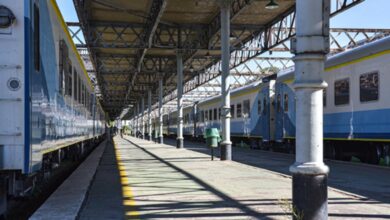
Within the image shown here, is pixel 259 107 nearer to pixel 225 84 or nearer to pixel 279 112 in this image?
pixel 279 112

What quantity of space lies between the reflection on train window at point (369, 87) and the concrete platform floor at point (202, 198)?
12.6 ft

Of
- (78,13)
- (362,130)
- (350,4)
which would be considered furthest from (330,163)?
(78,13)

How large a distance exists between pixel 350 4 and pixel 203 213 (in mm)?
13576

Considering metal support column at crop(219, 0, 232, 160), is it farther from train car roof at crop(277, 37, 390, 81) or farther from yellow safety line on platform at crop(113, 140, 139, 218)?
yellow safety line on platform at crop(113, 140, 139, 218)

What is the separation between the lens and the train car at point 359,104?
13695mm

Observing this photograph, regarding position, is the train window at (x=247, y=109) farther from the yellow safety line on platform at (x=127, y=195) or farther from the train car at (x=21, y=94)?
the train car at (x=21, y=94)

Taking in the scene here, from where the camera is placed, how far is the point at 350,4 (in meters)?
18.5

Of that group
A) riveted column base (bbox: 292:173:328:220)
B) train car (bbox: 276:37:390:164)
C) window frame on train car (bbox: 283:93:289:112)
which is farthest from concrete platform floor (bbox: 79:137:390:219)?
window frame on train car (bbox: 283:93:289:112)

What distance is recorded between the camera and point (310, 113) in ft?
18.2

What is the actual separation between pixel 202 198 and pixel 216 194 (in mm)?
513

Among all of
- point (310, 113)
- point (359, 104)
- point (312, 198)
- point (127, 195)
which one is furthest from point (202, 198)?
point (359, 104)

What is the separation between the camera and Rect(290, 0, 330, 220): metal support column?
5465 millimetres

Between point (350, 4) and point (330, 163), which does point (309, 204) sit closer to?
point (330, 163)

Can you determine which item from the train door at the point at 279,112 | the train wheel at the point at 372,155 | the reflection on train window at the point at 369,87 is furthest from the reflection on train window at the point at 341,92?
the train door at the point at 279,112
